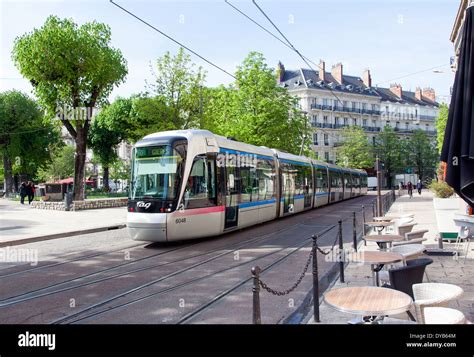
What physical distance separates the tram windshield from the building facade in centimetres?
5225

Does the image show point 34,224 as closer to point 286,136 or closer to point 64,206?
point 64,206

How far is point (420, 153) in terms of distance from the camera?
220ft

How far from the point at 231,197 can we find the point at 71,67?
18112 millimetres

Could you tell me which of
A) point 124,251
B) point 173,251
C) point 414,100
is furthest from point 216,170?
point 414,100

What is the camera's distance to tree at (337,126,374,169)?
200 feet

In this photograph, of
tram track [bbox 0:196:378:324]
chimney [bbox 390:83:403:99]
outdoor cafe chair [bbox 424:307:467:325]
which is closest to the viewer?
outdoor cafe chair [bbox 424:307:467:325]

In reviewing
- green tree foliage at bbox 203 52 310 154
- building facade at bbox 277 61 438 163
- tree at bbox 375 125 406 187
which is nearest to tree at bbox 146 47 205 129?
green tree foliage at bbox 203 52 310 154

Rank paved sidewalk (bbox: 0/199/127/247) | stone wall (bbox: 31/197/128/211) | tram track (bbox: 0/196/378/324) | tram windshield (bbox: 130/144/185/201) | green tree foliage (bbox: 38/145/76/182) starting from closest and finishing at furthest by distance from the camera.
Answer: tram track (bbox: 0/196/378/324) < tram windshield (bbox: 130/144/185/201) < paved sidewalk (bbox: 0/199/127/247) < stone wall (bbox: 31/197/128/211) < green tree foliage (bbox: 38/145/76/182)

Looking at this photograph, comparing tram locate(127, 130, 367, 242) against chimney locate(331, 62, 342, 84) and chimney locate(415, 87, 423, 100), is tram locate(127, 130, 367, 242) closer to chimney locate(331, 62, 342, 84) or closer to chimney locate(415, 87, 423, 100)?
chimney locate(331, 62, 342, 84)

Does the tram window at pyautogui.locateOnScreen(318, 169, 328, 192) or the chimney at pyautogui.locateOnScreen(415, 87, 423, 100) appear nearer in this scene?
the tram window at pyautogui.locateOnScreen(318, 169, 328, 192)

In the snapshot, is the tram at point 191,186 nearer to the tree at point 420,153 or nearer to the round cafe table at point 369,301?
the round cafe table at point 369,301

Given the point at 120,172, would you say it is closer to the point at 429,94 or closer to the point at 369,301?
the point at 369,301

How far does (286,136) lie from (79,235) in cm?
1921

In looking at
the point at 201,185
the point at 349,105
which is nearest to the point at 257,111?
the point at 201,185
